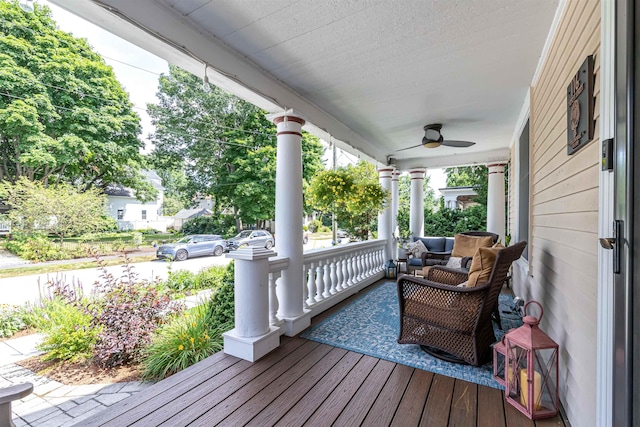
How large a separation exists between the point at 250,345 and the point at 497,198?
5964 mm

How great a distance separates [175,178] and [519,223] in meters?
13.3

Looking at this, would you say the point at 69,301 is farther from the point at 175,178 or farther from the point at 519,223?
the point at 175,178

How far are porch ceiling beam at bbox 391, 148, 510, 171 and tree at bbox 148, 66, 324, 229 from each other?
614cm

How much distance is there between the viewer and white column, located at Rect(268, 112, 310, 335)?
292 cm

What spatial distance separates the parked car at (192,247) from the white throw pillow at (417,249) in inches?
264

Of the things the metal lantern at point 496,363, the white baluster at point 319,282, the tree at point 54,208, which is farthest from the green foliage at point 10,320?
the metal lantern at point 496,363

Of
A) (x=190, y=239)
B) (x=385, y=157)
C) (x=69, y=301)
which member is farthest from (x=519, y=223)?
(x=190, y=239)

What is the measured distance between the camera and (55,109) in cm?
645

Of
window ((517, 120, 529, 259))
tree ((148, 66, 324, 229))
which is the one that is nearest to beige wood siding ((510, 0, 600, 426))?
window ((517, 120, 529, 259))

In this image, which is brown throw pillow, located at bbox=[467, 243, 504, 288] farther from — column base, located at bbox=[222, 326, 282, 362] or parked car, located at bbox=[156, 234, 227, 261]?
parked car, located at bbox=[156, 234, 227, 261]

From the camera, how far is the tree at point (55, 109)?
18.6 feet

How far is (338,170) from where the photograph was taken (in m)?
4.37

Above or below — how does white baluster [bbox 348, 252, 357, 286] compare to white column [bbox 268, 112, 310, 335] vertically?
below

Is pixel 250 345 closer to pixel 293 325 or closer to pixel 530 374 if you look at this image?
pixel 293 325
